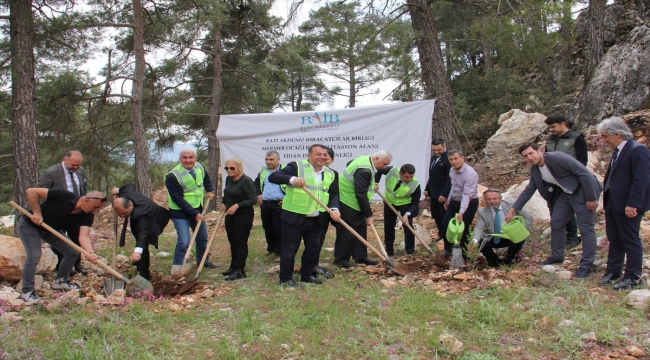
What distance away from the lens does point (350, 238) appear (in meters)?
5.68

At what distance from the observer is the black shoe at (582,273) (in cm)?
440

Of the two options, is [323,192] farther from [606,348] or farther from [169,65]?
[169,65]

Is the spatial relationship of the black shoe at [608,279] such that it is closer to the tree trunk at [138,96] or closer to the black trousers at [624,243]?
the black trousers at [624,243]

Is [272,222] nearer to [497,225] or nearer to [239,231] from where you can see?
[239,231]

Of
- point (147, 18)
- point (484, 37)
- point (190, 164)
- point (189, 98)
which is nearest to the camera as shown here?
point (190, 164)

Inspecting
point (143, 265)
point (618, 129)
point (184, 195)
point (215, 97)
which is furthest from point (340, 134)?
point (215, 97)

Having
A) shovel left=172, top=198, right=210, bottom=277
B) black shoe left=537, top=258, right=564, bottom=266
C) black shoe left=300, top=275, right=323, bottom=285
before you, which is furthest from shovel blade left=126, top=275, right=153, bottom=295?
black shoe left=537, top=258, right=564, bottom=266

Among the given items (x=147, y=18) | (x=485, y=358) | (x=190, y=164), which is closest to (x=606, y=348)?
(x=485, y=358)

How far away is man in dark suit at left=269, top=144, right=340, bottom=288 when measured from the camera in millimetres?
4715

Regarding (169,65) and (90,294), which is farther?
(169,65)

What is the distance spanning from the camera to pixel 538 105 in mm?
13156

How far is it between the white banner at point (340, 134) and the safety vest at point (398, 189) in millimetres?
1212

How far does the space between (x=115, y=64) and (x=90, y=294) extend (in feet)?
24.0

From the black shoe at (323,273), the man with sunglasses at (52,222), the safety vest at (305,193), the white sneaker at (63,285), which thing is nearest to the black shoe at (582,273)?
the black shoe at (323,273)
